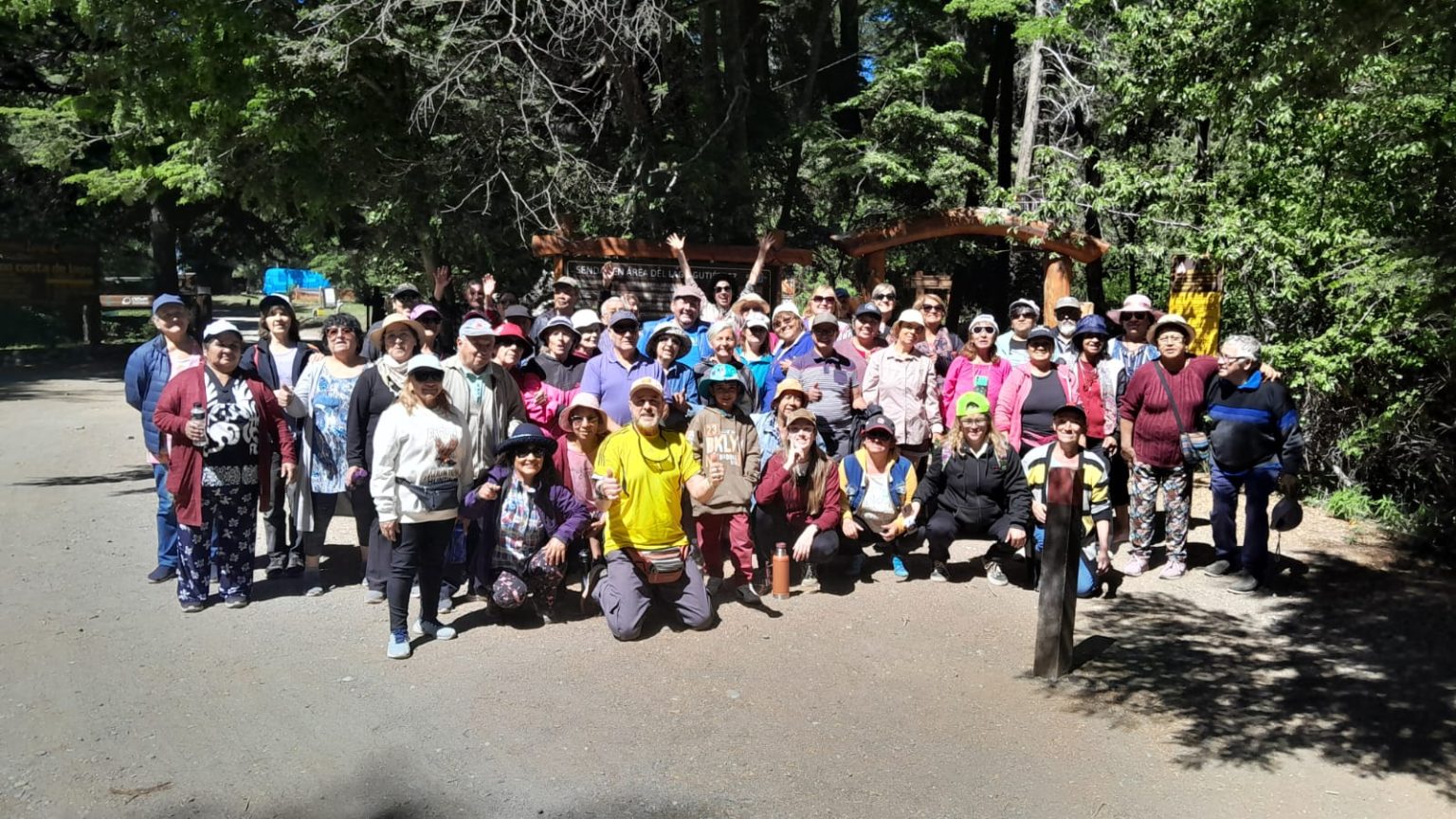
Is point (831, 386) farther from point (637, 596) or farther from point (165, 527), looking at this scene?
point (165, 527)

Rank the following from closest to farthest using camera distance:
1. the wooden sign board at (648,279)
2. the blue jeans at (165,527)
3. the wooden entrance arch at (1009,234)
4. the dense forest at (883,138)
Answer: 1. the blue jeans at (165,527)
2. the dense forest at (883,138)
3. the wooden sign board at (648,279)
4. the wooden entrance arch at (1009,234)

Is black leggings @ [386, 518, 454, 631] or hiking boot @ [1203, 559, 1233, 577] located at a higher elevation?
black leggings @ [386, 518, 454, 631]

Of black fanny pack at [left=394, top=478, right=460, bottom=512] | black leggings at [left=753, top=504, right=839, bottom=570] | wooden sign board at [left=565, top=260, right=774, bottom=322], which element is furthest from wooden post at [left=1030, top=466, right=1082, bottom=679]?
wooden sign board at [left=565, top=260, right=774, bottom=322]

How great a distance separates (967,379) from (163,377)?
552cm

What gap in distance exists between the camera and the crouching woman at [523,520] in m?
6.04

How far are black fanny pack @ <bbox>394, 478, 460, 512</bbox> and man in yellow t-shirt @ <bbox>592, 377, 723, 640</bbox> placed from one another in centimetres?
83

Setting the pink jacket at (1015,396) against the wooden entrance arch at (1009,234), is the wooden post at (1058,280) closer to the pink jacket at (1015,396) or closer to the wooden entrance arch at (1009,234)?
the wooden entrance arch at (1009,234)

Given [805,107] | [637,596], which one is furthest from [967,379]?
[805,107]

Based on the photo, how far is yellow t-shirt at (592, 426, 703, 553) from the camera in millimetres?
6129

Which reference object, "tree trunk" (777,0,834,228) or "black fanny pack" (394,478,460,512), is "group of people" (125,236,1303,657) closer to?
"black fanny pack" (394,478,460,512)

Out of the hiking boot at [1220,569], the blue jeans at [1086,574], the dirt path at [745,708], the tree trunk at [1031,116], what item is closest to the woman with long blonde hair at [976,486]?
the blue jeans at [1086,574]

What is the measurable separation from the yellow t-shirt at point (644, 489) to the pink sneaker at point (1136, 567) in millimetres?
3378

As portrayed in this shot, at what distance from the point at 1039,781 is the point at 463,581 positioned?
412cm

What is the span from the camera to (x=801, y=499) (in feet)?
22.6
